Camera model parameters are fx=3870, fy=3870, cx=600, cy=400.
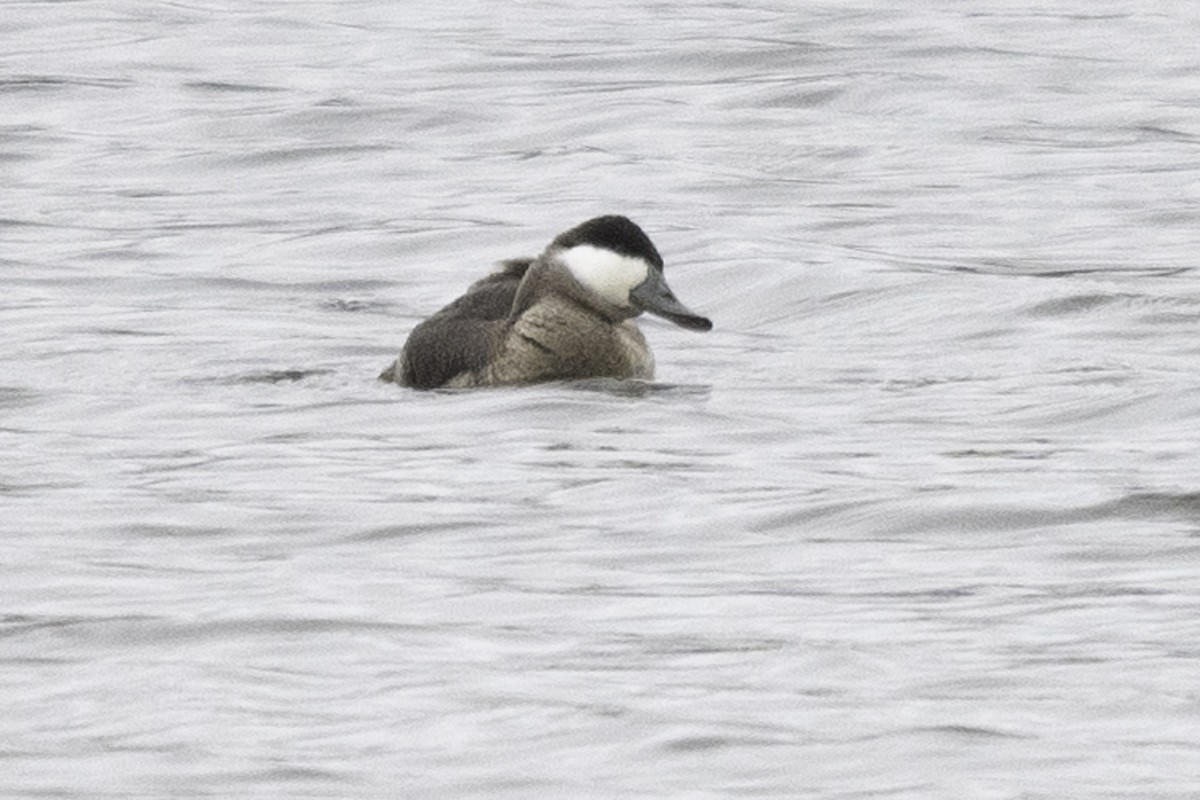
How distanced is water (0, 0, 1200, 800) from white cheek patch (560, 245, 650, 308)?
43 cm

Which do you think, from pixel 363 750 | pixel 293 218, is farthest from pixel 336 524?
pixel 293 218

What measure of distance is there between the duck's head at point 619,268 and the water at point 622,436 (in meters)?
0.31

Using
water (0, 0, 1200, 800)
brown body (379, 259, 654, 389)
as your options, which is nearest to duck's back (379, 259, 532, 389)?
brown body (379, 259, 654, 389)

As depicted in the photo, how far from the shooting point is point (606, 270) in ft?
43.8

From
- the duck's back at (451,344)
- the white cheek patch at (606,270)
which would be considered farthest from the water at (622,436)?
the white cheek patch at (606,270)

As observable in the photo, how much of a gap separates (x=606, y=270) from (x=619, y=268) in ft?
0.16

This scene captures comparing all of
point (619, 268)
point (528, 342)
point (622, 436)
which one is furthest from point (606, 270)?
point (622, 436)

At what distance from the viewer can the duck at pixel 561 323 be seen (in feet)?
42.8

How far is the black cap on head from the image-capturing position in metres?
13.3

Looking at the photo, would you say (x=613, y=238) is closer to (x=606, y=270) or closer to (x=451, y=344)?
(x=606, y=270)

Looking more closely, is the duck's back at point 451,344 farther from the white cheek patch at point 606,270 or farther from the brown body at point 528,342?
the white cheek patch at point 606,270

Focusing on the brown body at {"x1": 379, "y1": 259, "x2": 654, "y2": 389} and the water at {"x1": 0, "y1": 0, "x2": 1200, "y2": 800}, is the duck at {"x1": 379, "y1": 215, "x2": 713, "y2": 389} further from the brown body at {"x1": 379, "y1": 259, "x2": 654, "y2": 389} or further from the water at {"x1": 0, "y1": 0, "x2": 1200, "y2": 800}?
the water at {"x1": 0, "y1": 0, "x2": 1200, "y2": 800}

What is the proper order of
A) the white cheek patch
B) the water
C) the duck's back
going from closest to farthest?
1. the water
2. the duck's back
3. the white cheek patch

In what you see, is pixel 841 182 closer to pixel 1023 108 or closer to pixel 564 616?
pixel 1023 108
